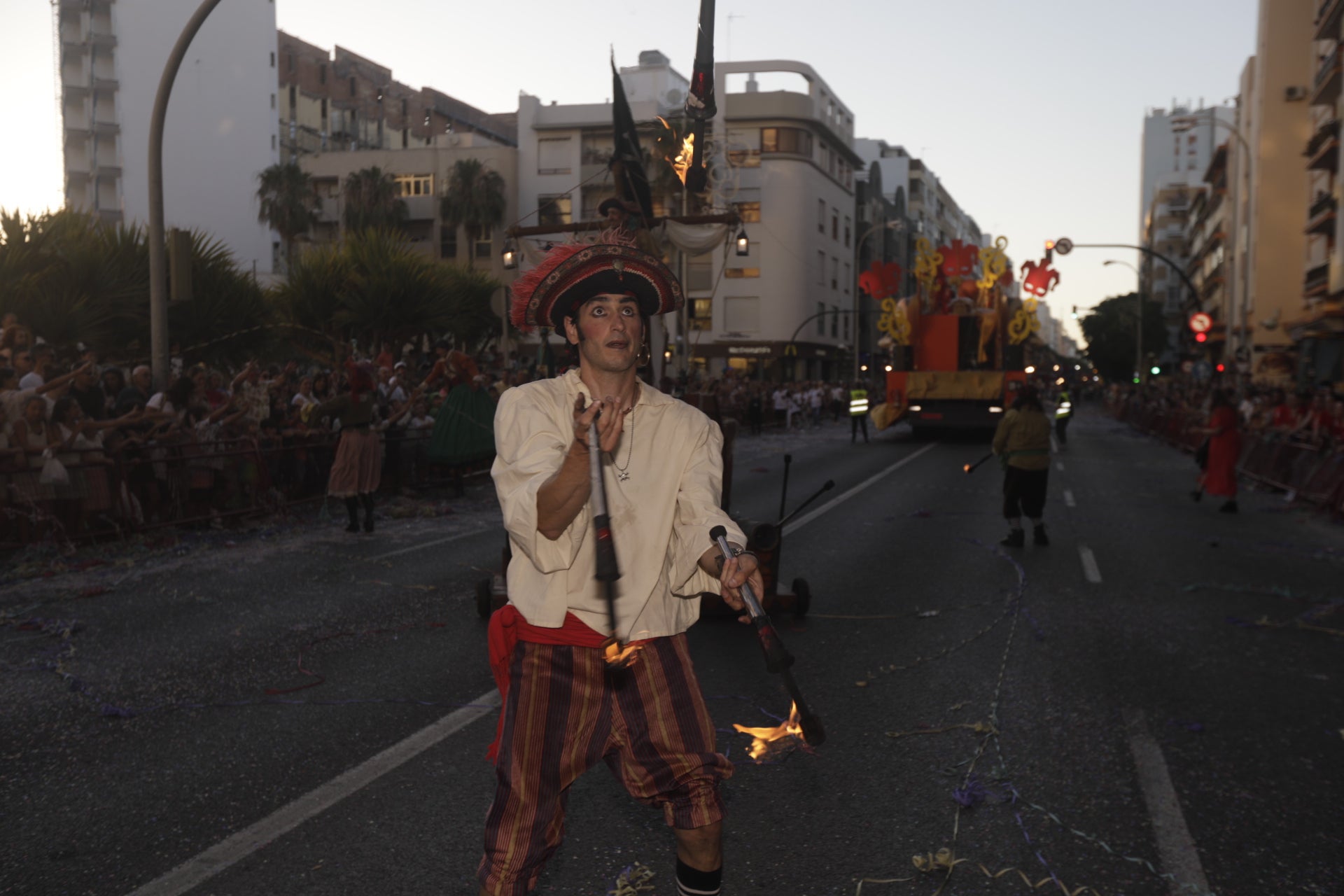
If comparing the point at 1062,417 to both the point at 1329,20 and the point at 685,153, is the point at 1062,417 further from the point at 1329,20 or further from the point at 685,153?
the point at 685,153

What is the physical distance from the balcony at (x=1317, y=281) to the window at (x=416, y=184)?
43.0 m

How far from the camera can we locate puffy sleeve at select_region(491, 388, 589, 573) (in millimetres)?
2643

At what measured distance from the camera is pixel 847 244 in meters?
75.2

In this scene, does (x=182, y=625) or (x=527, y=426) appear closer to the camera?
(x=527, y=426)

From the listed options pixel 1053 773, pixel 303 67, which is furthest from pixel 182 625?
pixel 303 67

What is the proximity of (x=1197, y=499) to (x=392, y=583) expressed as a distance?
12077mm

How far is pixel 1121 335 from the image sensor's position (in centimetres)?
9562

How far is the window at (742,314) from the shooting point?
6291 cm

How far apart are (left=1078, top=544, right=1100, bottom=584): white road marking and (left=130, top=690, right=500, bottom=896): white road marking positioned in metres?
5.96

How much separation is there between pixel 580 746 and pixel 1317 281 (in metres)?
41.3

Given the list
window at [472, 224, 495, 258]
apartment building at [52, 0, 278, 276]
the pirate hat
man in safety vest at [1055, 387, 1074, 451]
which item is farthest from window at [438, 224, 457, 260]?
the pirate hat

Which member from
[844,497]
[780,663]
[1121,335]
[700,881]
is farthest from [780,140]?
[780,663]

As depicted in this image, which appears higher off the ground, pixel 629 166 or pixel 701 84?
pixel 701 84

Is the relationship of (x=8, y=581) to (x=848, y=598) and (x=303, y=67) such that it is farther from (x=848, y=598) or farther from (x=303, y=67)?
(x=303, y=67)
